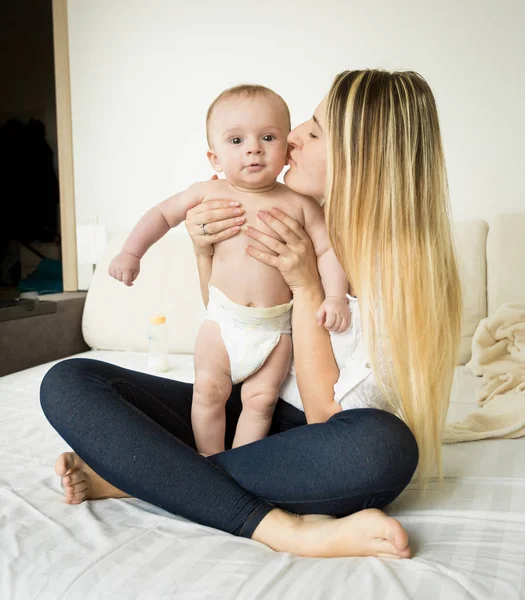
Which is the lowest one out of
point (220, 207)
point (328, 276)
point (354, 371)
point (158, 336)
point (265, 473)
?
point (158, 336)

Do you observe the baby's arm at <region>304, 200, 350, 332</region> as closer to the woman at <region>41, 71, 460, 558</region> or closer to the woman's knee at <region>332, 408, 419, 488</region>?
the woman at <region>41, 71, 460, 558</region>

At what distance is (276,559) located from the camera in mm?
838

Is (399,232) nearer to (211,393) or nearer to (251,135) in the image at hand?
(251,135)

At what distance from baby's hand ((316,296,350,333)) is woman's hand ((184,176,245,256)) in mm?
210

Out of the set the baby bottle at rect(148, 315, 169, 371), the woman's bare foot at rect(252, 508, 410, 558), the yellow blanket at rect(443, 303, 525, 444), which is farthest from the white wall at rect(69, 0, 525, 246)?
the woman's bare foot at rect(252, 508, 410, 558)

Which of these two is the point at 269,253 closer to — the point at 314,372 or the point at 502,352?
the point at 314,372

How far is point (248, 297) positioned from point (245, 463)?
0.99ft

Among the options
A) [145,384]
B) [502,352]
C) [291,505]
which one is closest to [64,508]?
[145,384]

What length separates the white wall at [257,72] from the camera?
222cm

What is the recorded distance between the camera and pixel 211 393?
1139mm

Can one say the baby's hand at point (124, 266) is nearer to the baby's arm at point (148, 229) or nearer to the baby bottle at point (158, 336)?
the baby's arm at point (148, 229)

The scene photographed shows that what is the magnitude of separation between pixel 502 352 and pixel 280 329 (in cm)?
88

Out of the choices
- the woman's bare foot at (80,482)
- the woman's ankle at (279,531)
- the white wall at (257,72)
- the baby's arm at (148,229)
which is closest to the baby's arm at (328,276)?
the baby's arm at (148,229)

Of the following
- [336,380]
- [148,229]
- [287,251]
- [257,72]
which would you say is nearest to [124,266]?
[148,229]
